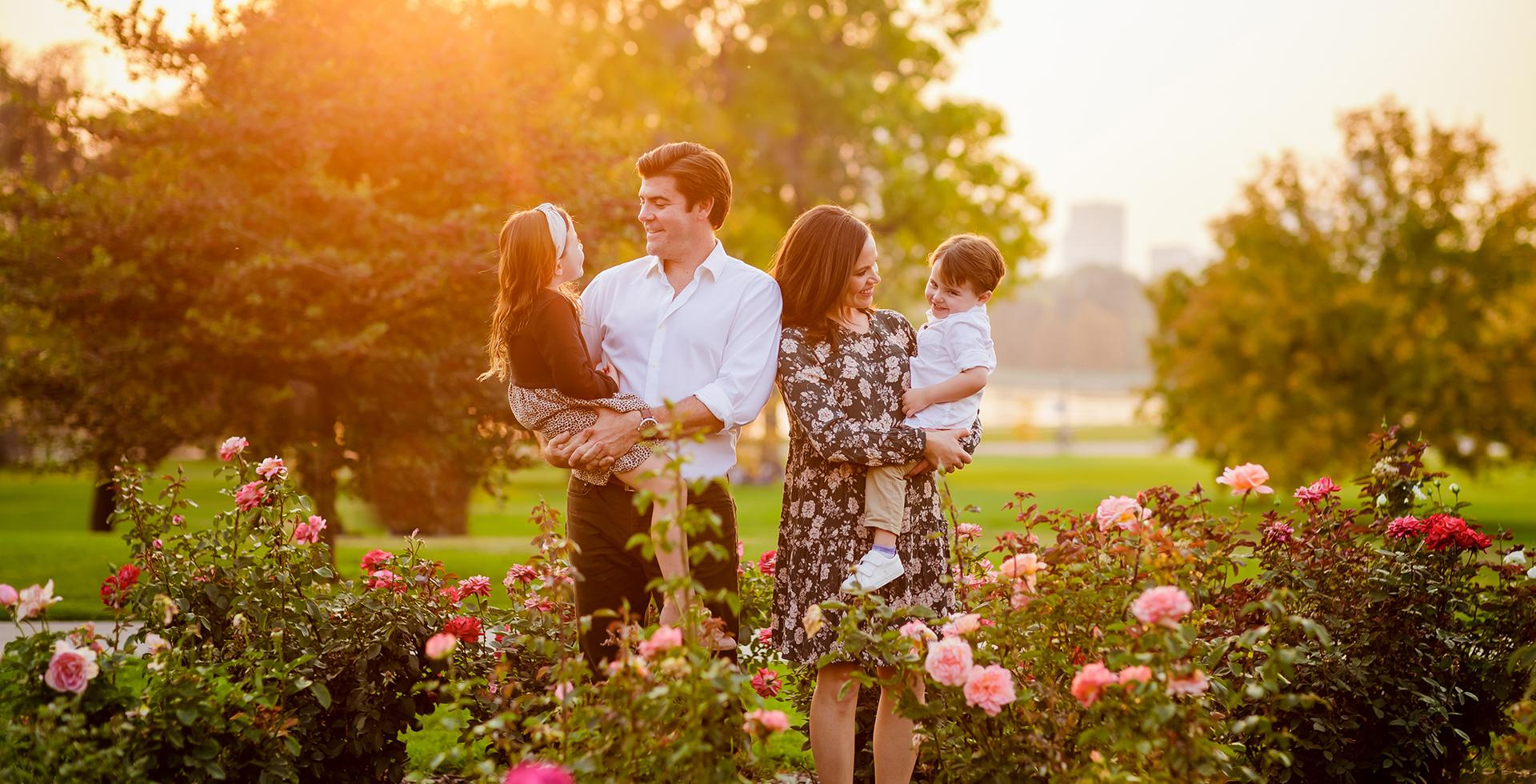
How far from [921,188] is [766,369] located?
2012 centimetres

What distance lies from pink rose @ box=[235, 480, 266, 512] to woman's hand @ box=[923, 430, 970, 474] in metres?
2.31

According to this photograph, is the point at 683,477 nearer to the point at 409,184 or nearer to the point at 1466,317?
the point at 409,184

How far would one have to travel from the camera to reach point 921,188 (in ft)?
76.2

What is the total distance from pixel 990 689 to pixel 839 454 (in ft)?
2.61

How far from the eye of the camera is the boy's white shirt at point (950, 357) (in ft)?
12.4

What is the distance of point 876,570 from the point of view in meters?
3.60

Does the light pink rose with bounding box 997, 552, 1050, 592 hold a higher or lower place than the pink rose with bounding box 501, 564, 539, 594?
higher

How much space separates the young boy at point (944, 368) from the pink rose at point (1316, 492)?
4.87ft

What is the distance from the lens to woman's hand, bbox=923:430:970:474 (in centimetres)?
367

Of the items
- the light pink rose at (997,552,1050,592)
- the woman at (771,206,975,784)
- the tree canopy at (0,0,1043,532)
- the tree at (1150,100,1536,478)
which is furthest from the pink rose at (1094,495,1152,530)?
the tree at (1150,100,1536,478)

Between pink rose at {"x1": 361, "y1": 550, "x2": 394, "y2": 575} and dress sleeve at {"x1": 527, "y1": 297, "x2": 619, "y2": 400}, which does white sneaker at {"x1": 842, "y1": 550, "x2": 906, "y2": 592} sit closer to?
dress sleeve at {"x1": 527, "y1": 297, "x2": 619, "y2": 400}

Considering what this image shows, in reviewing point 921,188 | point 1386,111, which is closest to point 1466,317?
point 1386,111

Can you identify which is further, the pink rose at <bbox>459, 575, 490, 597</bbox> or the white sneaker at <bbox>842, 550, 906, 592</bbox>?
the pink rose at <bbox>459, 575, 490, 597</bbox>

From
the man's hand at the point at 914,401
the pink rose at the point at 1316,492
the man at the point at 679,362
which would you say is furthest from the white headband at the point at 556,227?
the pink rose at the point at 1316,492
